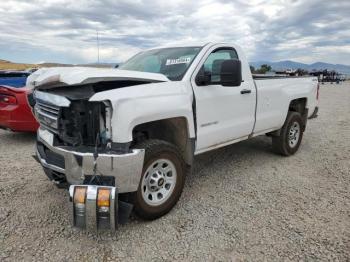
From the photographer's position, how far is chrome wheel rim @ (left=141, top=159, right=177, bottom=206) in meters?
3.53

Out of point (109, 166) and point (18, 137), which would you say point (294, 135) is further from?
point (18, 137)

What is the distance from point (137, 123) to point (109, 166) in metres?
0.49

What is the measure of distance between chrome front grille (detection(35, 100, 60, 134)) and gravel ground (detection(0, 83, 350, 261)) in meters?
0.98

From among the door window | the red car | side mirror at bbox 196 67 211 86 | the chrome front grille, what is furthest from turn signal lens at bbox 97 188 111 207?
the red car

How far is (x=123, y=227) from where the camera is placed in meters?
3.54

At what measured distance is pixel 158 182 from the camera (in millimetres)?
3625

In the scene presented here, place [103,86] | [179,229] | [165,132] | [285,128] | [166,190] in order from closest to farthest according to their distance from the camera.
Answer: [103,86]
[179,229]
[166,190]
[165,132]
[285,128]

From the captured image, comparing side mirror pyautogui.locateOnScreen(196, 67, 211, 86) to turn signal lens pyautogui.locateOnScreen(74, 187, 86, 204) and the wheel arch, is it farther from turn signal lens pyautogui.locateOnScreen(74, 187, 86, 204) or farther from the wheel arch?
turn signal lens pyautogui.locateOnScreen(74, 187, 86, 204)

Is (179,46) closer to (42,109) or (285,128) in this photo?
(42,109)

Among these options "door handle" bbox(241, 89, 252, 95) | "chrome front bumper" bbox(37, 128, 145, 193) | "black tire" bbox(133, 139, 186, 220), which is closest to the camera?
"chrome front bumper" bbox(37, 128, 145, 193)

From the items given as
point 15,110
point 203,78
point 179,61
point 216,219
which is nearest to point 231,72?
point 203,78

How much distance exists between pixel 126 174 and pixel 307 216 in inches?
84.0

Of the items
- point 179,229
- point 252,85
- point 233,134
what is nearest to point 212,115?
point 233,134

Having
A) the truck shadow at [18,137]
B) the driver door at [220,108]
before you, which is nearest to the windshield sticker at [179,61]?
the driver door at [220,108]
